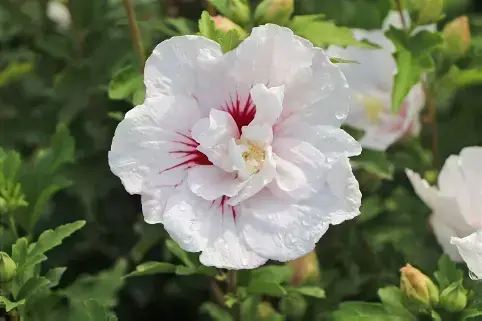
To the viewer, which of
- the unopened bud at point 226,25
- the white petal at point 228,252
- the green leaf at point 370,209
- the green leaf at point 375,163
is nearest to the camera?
the white petal at point 228,252

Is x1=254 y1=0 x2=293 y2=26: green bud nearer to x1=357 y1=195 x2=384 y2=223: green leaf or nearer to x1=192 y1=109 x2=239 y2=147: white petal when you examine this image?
x1=192 y1=109 x2=239 y2=147: white petal

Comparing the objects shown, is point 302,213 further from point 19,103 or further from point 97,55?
point 19,103

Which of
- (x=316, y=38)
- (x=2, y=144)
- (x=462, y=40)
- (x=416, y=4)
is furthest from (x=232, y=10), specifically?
(x=2, y=144)

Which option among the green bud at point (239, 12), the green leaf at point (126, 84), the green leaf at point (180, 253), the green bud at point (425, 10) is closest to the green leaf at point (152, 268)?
the green leaf at point (180, 253)

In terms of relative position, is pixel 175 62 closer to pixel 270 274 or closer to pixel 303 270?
pixel 270 274

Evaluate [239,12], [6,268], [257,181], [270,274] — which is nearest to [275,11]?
[239,12]

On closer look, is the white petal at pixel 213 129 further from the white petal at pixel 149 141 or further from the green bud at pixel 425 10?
the green bud at pixel 425 10
